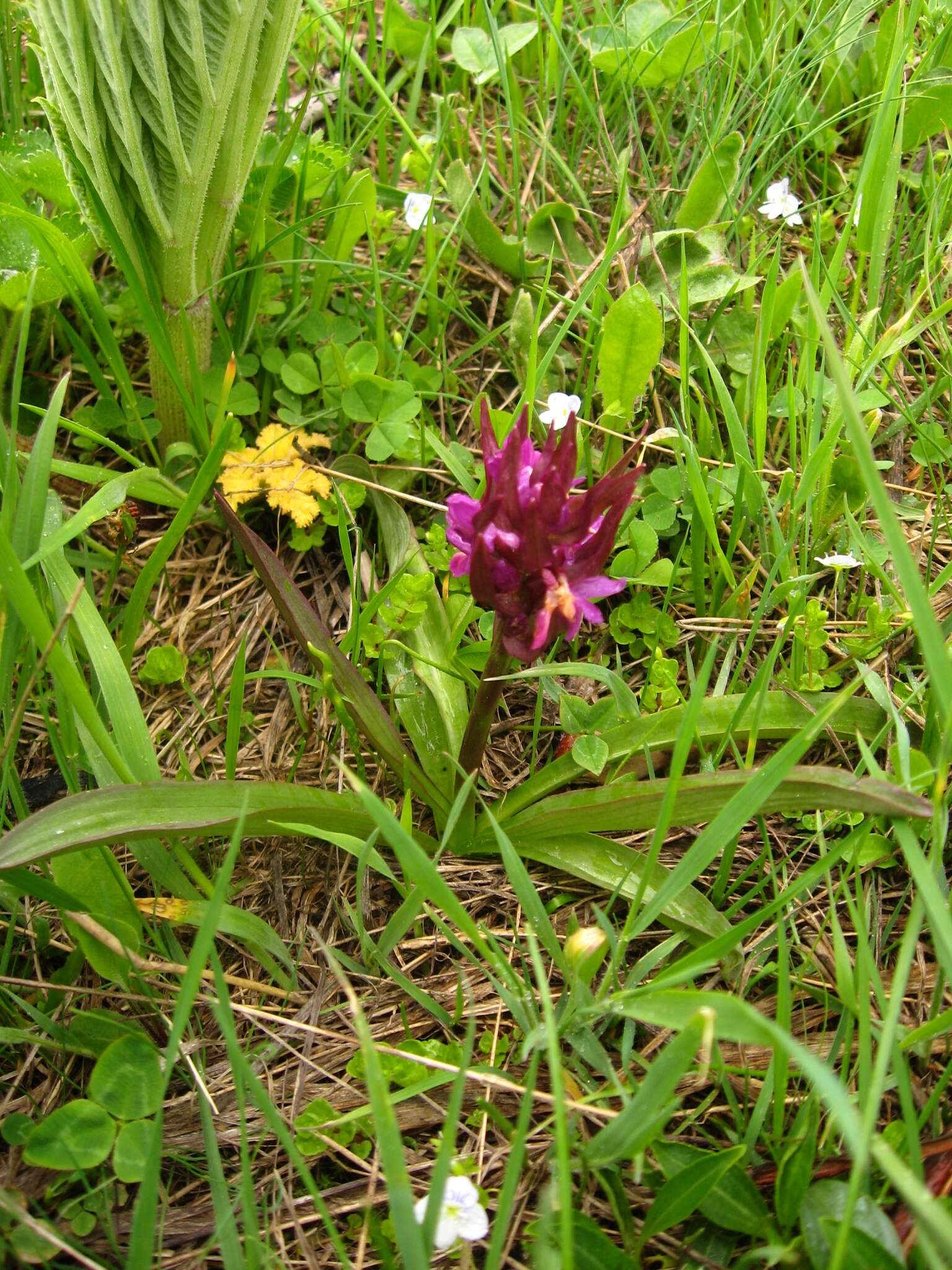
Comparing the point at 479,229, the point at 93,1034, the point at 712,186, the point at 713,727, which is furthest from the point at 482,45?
the point at 93,1034

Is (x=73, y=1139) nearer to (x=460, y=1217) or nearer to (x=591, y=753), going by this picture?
(x=460, y=1217)

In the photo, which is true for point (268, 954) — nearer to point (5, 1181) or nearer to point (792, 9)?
point (5, 1181)

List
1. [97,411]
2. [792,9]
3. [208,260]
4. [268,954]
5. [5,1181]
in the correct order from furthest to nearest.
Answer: [792,9] < [97,411] < [208,260] < [268,954] < [5,1181]

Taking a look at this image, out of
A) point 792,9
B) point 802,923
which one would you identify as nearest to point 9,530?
point 802,923

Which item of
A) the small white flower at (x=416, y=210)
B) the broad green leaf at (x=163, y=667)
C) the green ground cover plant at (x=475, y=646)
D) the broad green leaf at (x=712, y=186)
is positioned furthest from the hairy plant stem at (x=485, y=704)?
the broad green leaf at (x=712, y=186)

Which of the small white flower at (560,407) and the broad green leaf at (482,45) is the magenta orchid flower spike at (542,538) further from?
the broad green leaf at (482,45)

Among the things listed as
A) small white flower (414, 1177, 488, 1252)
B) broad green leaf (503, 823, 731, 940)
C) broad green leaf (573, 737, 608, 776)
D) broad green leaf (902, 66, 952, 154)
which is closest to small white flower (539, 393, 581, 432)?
broad green leaf (573, 737, 608, 776)
